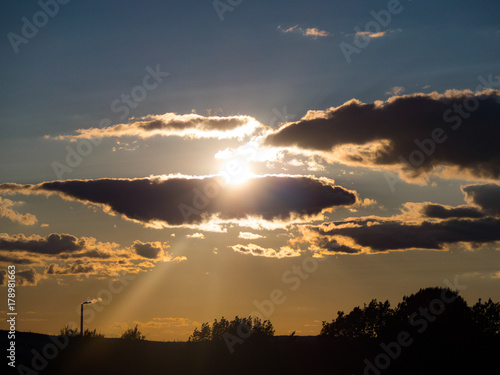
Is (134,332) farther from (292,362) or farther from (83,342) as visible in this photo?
(292,362)

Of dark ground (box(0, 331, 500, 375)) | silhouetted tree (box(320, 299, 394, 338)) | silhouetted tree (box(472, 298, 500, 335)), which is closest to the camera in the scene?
dark ground (box(0, 331, 500, 375))

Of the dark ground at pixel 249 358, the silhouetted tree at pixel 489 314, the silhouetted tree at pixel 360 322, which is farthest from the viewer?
the silhouetted tree at pixel 360 322

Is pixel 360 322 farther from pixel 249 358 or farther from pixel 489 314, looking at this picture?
pixel 249 358

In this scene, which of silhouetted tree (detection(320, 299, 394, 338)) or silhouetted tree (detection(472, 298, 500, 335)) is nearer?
silhouetted tree (detection(472, 298, 500, 335))

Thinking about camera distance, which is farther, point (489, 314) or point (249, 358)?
point (489, 314)

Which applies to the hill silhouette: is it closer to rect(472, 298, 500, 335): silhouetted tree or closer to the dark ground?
the dark ground

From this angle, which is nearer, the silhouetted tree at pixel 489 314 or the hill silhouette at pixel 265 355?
the hill silhouette at pixel 265 355

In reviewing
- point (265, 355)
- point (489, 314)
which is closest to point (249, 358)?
Answer: point (265, 355)

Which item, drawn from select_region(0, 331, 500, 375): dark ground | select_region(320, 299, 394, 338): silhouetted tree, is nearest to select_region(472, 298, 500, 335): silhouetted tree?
select_region(320, 299, 394, 338): silhouetted tree

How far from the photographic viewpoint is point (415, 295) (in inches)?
4855

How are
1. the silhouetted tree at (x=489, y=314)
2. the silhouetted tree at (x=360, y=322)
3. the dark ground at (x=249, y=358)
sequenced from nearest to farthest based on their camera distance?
1. the dark ground at (x=249, y=358)
2. the silhouetted tree at (x=489, y=314)
3. the silhouetted tree at (x=360, y=322)

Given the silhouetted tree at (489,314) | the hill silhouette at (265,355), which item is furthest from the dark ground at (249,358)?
the silhouetted tree at (489,314)

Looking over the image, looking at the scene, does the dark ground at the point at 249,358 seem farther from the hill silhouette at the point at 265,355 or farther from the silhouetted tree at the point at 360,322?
the silhouetted tree at the point at 360,322

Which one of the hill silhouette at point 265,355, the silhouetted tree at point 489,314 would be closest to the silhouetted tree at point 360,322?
the silhouetted tree at point 489,314
